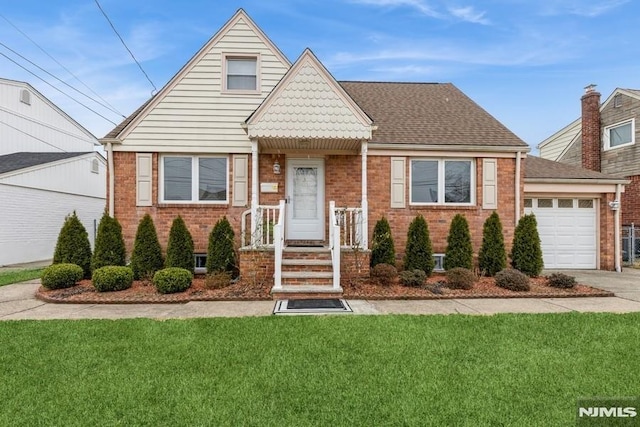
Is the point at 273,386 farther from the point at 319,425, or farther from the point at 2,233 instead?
the point at 2,233

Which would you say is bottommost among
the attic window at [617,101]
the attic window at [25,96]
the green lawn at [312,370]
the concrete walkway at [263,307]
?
the concrete walkway at [263,307]

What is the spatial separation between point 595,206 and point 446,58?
8.31 metres

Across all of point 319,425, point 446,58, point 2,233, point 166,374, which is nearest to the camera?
point 319,425

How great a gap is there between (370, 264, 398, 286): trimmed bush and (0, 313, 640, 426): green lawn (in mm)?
2523

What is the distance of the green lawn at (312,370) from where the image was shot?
273 cm

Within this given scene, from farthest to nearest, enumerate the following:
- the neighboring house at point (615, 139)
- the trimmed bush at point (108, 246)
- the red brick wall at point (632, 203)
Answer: the neighboring house at point (615, 139), the red brick wall at point (632, 203), the trimmed bush at point (108, 246)

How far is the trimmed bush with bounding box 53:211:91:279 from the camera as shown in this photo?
27.6 ft

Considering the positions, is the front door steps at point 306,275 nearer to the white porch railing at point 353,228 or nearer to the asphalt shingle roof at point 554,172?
the white porch railing at point 353,228

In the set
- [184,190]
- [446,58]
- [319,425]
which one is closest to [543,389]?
[319,425]

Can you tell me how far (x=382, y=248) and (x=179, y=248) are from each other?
488 cm

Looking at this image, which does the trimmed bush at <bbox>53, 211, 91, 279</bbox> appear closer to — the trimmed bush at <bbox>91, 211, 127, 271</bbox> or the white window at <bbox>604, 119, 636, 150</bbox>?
the trimmed bush at <bbox>91, 211, 127, 271</bbox>

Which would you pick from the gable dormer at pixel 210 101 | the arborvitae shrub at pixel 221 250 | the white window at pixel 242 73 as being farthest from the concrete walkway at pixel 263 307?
the white window at pixel 242 73

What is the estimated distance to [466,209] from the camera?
31.8 ft

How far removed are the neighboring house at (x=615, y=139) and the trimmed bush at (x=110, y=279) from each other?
17936 mm
